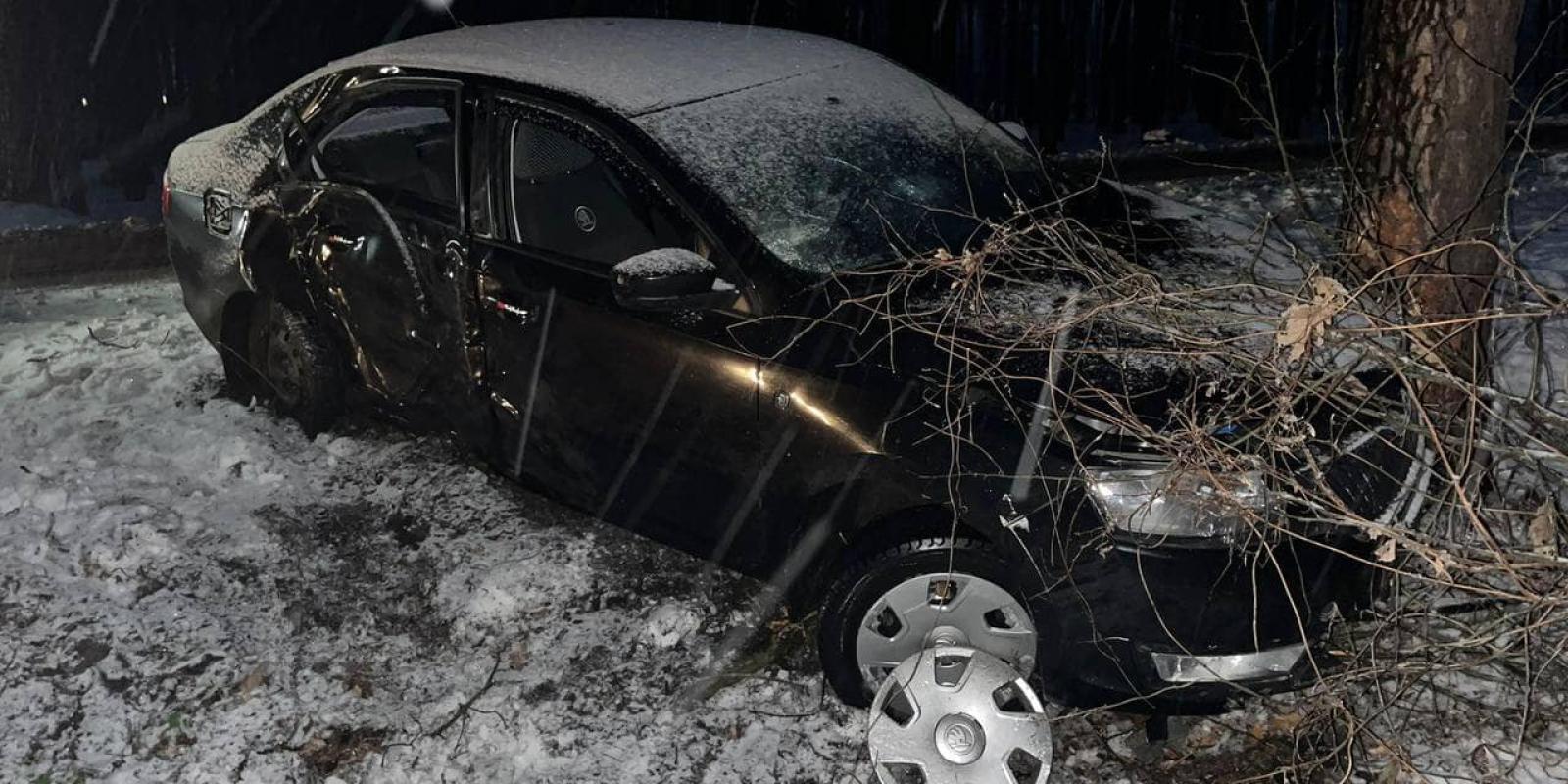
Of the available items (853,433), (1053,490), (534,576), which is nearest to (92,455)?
(534,576)

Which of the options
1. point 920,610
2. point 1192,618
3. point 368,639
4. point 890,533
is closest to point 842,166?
point 890,533

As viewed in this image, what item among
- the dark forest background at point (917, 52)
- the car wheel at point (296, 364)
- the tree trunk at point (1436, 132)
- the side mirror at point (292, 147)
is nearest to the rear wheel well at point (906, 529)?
the tree trunk at point (1436, 132)

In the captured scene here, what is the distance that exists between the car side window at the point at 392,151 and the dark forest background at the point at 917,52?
5.12 m

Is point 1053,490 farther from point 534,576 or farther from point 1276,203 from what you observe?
point 1276,203

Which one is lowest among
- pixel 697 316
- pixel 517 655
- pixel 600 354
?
pixel 517 655

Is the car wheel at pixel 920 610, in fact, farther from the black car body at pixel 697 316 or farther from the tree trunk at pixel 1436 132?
the tree trunk at pixel 1436 132

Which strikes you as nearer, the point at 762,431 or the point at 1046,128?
the point at 762,431

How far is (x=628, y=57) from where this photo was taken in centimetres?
488

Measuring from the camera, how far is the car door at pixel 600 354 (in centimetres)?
411

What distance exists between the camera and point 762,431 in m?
3.99

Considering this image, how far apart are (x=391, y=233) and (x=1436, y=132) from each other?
3.71 meters

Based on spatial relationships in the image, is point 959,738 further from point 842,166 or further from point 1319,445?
point 842,166

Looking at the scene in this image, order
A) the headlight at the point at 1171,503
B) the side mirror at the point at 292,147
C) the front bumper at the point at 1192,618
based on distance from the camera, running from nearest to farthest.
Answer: the headlight at the point at 1171,503 < the front bumper at the point at 1192,618 < the side mirror at the point at 292,147

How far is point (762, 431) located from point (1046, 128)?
7.00 meters
